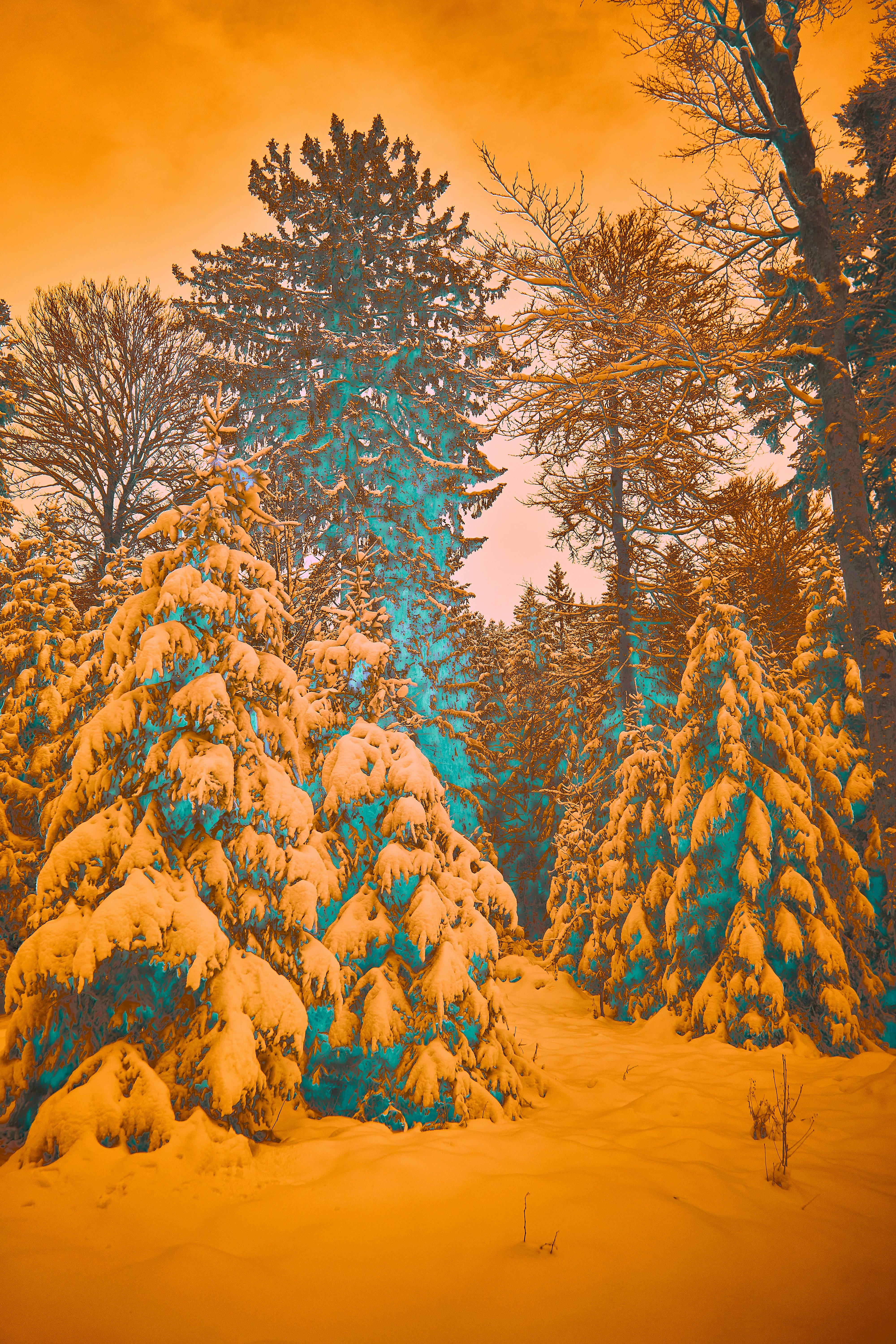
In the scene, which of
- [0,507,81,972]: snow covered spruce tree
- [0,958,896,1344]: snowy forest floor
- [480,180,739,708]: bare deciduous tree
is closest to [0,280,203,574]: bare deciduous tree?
[0,507,81,972]: snow covered spruce tree

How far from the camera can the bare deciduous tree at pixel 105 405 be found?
13602 millimetres

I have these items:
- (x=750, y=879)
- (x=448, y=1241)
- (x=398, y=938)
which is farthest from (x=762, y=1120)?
(x=750, y=879)

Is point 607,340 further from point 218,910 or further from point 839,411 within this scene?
point 218,910

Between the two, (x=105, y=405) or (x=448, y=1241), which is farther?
(x=105, y=405)

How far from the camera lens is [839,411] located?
237 inches

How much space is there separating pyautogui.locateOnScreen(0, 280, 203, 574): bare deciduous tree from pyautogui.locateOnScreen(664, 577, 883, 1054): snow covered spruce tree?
11.2 m

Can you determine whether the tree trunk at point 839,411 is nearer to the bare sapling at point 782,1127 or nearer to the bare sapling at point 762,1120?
the bare sapling at point 782,1127

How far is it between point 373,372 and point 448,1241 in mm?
15060

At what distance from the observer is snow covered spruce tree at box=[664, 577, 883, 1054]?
251 inches

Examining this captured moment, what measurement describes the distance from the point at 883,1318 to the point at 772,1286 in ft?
1.24

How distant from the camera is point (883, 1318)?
7.71ft

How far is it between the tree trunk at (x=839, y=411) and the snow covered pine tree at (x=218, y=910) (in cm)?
395

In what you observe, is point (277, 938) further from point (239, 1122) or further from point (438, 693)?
point (438, 693)

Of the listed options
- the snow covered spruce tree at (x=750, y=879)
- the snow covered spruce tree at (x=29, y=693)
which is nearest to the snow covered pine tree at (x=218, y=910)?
the snow covered spruce tree at (x=750, y=879)
